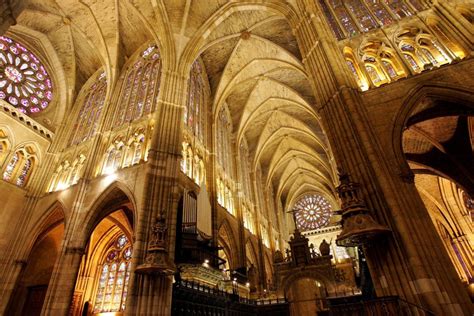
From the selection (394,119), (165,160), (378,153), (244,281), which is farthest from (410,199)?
(244,281)

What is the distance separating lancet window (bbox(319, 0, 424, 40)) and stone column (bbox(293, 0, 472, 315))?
105 inches

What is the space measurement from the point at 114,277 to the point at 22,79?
12940 mm

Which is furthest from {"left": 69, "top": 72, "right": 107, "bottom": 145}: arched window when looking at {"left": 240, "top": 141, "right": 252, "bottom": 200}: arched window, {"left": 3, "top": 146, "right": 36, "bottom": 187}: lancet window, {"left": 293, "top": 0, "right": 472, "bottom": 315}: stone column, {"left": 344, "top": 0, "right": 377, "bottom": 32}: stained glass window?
{"left": 344, "top": 0, "right": 377, "bottom": 32}: stained glass window

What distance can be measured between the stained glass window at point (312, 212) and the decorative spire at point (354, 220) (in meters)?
24.7

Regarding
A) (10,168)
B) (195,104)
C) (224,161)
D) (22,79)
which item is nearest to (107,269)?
(10,168)

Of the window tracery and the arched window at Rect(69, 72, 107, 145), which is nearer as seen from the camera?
the arched window at Rect(69, 72, 107, 145)

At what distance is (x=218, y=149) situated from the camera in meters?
17.7

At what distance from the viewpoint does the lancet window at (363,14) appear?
999 centimetres

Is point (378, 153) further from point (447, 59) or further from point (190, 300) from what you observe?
point (190, 300)

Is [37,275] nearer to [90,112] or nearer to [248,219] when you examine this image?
[90,112]

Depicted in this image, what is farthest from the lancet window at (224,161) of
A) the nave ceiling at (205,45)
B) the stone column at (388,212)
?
the stone column at (388,212)

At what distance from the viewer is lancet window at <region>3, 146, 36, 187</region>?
42.4 ft

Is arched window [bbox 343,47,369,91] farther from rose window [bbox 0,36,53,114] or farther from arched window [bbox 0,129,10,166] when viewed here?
rose window [bbox 0,36,53,114]

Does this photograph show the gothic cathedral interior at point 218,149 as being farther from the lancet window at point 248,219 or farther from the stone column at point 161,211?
the lancet window at point 248,219
